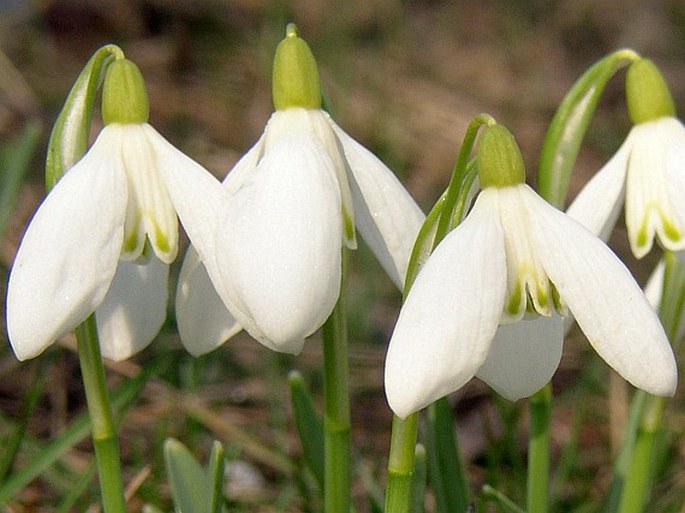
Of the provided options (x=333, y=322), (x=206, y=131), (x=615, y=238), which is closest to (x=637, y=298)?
(x=333, y=322)

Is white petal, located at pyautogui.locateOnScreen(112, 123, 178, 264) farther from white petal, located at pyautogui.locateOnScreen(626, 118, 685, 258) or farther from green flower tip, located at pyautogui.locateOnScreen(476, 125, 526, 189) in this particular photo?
white petal, located at pyautogui.locateOnScreen(626, 118, 685, 258)

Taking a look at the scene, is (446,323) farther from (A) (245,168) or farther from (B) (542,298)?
(A) (245,168)

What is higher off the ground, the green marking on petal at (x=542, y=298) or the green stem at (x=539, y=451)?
the green marking on petal at (x=542, y=298)

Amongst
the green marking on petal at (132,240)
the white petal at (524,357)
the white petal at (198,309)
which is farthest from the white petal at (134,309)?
the white petal at (524,357)

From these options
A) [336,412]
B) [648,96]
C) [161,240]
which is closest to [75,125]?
[161,240]

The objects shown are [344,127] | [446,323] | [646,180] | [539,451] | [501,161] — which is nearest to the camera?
[446,323]

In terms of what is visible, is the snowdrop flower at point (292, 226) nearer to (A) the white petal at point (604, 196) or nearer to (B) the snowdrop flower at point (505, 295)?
(B) the snowdrop flower at point (505, 295)
